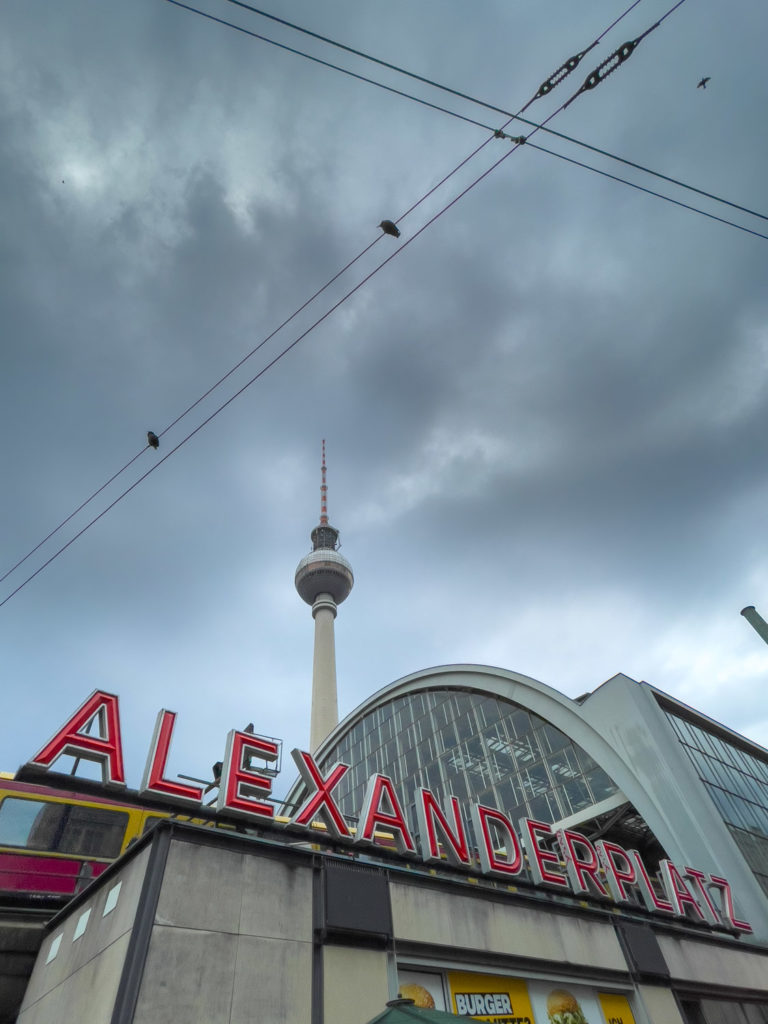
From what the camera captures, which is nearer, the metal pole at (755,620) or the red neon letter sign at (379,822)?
the red neon letter sign at (379,822)

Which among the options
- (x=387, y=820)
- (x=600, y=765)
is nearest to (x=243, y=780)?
(x=387, y=820)

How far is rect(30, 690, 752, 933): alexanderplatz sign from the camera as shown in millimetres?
11953

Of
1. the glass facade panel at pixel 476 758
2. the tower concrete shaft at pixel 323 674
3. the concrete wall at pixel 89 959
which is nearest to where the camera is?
the concrete wall at pixel 89 959

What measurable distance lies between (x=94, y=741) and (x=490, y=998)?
951 cm

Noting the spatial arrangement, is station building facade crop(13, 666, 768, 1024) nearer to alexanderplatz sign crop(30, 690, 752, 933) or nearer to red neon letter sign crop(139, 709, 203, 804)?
alexanderplatz sign crop(30, 690, 752, 933)

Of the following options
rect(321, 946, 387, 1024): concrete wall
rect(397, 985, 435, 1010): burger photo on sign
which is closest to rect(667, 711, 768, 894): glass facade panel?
rect(397, 985, 435, 1010): burger photo on sign

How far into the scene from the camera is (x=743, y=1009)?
1794 cm

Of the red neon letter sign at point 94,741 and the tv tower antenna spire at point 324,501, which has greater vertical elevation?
the tv tower antenna spire at point 324,501

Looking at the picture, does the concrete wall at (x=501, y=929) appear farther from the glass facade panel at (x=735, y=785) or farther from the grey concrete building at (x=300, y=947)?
the glass facade panel at (x=735, y=785)

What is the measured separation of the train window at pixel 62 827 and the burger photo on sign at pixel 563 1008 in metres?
10.1

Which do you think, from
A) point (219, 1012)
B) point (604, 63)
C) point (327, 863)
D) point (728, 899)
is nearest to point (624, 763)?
point (728, 899)

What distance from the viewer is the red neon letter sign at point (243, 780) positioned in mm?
12441

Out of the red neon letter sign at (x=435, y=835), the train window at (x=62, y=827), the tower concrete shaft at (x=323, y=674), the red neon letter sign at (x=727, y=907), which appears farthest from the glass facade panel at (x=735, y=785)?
the tower concrete shaft at (x=323, y=674)

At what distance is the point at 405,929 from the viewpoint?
11.6 meters
